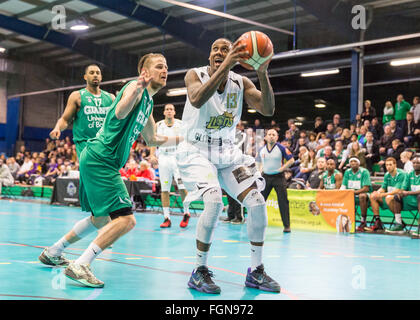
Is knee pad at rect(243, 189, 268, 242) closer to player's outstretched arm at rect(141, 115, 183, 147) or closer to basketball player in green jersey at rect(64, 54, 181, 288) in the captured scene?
player's outstretched arm at rect(141, 115, 183, 147)

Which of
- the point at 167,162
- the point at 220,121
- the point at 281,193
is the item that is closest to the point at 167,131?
the point at 167,162

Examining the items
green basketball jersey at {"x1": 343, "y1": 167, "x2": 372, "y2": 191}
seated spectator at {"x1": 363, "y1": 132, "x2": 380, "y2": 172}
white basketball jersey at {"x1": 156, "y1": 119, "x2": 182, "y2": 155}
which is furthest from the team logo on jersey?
seated spectator at {"x1": 363, "y1": 132, "x2": 380, "y2": 172}

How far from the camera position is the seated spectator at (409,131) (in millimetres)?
14282

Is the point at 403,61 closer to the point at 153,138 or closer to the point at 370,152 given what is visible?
the point at 370,152

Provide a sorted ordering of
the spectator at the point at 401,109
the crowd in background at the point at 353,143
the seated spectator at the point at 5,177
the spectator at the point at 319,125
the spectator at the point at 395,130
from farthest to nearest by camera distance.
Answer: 1. the seated spectator at the point at 5,177
2. the spectator at the point at 319,125
3. the spectator at the point at 401,109
4. the spectator at the point at 395,130
5. the crowd in background at the point at 353,143

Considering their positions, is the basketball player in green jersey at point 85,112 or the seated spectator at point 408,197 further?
the seated spectator at point 408,197

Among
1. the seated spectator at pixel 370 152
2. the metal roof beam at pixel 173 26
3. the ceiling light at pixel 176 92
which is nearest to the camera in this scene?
the seated spectator at pixel 370 152

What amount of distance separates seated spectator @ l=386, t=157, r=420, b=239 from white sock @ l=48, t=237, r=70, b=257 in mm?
7247

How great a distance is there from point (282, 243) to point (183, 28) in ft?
46.6

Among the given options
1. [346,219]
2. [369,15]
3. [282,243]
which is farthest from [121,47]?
[282,243]

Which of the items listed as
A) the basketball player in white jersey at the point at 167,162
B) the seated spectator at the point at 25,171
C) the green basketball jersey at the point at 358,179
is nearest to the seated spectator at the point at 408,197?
the green basketball jersey at the point at 358,179

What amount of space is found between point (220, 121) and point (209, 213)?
0.80m

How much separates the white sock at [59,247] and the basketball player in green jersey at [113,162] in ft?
2.21

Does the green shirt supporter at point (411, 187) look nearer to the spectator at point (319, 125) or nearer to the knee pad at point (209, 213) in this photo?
the knee pad at point (209, 213)
